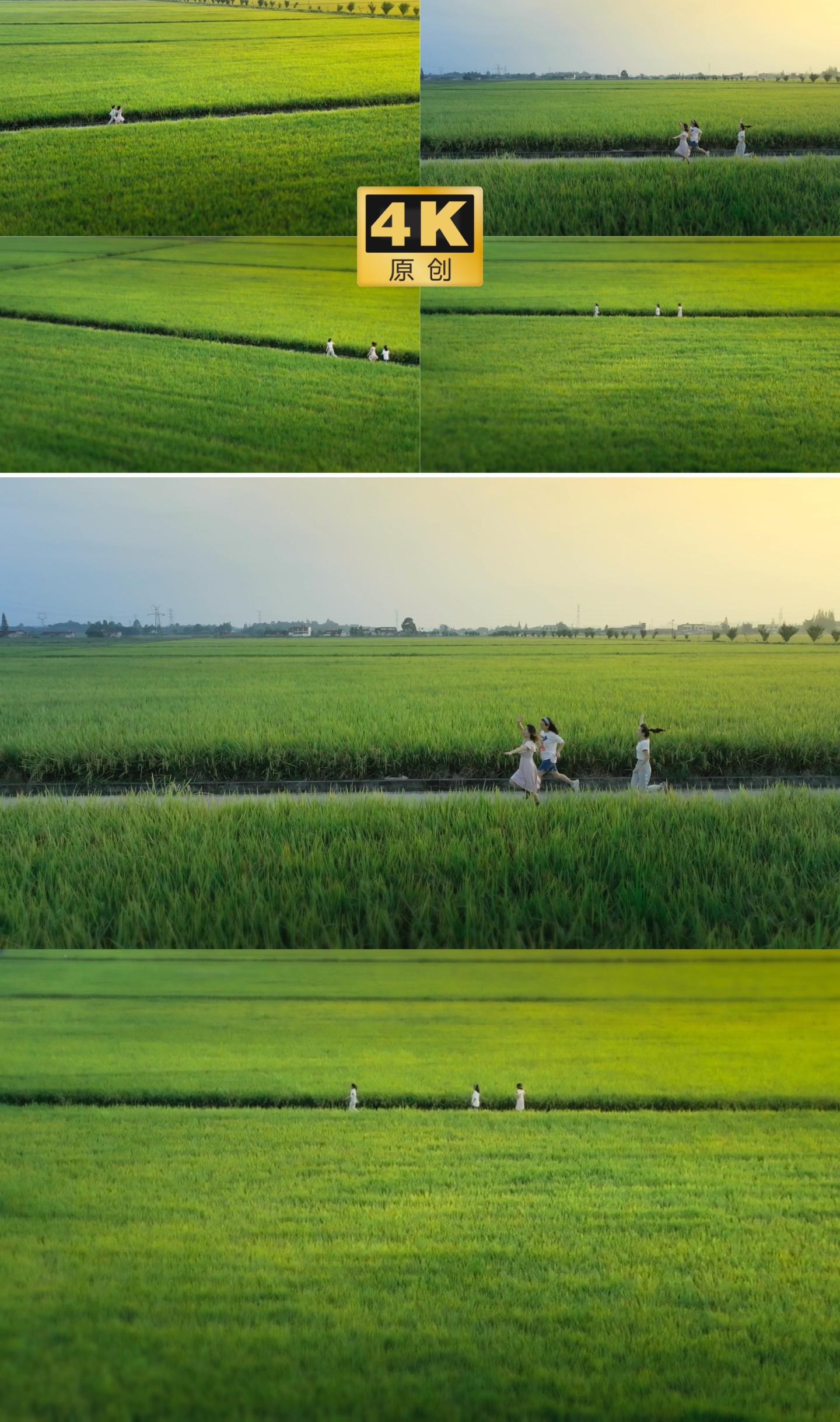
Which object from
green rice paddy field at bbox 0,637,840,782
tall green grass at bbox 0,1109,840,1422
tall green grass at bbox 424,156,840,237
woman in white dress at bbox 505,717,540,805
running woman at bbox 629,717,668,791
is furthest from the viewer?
green rice paddy field at bbox 0,637,840,782

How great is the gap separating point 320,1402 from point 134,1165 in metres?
1.81

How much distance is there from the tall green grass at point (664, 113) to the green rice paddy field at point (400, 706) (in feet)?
16.9

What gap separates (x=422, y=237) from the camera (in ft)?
38.0

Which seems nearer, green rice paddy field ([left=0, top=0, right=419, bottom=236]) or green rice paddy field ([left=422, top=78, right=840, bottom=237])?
green rice paddy field ([left=0, top=0, right=419, bottom=236])

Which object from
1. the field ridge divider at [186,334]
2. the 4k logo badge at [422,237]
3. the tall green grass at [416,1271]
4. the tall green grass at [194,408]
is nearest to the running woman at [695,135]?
the 4k logo badge at [422,237]

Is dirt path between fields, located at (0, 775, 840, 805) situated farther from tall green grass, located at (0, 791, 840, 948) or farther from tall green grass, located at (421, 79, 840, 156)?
tall green grass, located at (421, 79, 840, 156)

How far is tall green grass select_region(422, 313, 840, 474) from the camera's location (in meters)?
11.5

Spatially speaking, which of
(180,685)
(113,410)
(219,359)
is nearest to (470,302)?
(219,359)

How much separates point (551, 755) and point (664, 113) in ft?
20.6

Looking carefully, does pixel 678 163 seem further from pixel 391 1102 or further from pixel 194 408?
pixel 391 1102

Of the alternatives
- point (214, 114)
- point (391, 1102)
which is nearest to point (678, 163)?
point (214, 114)

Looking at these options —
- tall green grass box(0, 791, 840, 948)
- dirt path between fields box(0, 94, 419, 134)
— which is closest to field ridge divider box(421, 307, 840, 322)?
dirt path between fields box(0, 94, 419, 134)

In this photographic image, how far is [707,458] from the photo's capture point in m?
11.8

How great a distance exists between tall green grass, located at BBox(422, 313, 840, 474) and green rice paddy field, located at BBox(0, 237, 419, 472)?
428mm
